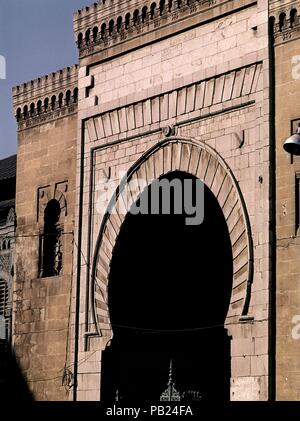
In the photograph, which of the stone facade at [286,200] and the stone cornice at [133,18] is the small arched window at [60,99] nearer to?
the stone cornice at [133,18]

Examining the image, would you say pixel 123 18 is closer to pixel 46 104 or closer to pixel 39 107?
pixel 46 104

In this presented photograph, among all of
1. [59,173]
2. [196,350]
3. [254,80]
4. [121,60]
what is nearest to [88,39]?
[121,60]

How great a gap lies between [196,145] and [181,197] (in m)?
1.32

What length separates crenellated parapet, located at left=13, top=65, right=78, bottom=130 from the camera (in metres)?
29.4

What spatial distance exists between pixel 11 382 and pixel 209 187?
7509mm

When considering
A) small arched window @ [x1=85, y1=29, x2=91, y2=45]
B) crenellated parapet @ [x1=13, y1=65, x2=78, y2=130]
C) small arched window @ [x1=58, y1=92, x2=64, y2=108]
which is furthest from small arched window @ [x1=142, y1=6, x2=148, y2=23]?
small arched window @ [x1=58, y1=92, x2=64, y2=108]

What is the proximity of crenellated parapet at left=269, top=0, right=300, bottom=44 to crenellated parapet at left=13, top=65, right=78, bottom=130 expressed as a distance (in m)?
6.21

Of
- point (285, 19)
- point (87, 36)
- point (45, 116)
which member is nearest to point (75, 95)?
point (45, 116)

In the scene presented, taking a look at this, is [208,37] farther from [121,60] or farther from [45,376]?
[45,376]

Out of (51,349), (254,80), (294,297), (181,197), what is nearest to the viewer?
(294,297)

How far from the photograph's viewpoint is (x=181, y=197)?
26.6m

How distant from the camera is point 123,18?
2794 centimetres

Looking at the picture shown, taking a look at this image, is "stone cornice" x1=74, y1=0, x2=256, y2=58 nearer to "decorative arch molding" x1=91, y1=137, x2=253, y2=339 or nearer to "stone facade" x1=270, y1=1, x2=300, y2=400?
"stone facade" x1=270, y1=1, x2=300, y2=400

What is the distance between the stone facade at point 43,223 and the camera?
28.4 m
